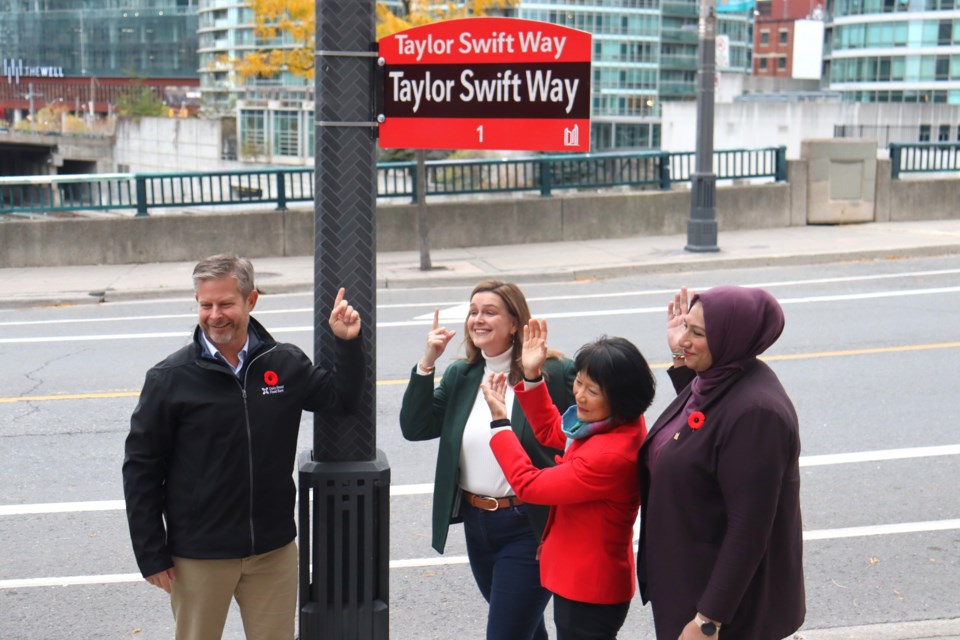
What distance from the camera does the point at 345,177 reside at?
13.7 feet

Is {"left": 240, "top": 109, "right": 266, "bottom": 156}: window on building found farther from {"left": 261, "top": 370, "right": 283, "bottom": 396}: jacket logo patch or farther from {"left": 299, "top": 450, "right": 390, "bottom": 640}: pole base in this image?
{"left": 261, "top": 370, "right": 283, "bottom": 396}: jacket logo patch

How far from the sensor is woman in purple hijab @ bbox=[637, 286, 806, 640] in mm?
3408

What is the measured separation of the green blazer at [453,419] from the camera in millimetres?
4457

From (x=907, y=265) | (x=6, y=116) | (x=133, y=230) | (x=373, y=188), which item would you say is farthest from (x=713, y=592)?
(x=6, y=116)

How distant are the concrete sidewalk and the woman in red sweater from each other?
12.0m

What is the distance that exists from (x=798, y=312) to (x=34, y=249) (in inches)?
451

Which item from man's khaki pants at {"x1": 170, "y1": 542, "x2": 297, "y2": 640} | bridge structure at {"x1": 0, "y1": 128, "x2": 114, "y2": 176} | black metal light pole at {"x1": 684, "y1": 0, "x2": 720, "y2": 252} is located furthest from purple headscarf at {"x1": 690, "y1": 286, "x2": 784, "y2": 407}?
bridge structure at {"x1": 0, "y1": 128, "x2": 114, "y2": 176}

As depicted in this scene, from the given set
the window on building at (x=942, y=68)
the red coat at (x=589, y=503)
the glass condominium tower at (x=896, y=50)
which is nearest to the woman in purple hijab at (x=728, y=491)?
the red coat at (x=589, y=503)

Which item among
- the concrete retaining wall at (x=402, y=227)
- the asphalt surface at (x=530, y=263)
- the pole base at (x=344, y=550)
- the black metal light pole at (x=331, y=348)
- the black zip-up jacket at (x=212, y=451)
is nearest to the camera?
the black zip-up jacket at (x=212, y=451)

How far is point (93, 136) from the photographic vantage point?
92500 mm

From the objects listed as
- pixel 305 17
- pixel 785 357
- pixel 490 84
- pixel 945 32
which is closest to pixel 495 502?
pixel 490 84

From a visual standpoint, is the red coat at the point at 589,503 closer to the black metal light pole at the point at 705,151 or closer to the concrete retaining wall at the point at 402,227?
the black metal light pole at the point at 705,151

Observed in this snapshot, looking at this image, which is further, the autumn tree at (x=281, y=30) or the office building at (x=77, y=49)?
the office building at (x=77, y=49)

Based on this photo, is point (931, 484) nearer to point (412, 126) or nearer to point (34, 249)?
point (412, 126)
